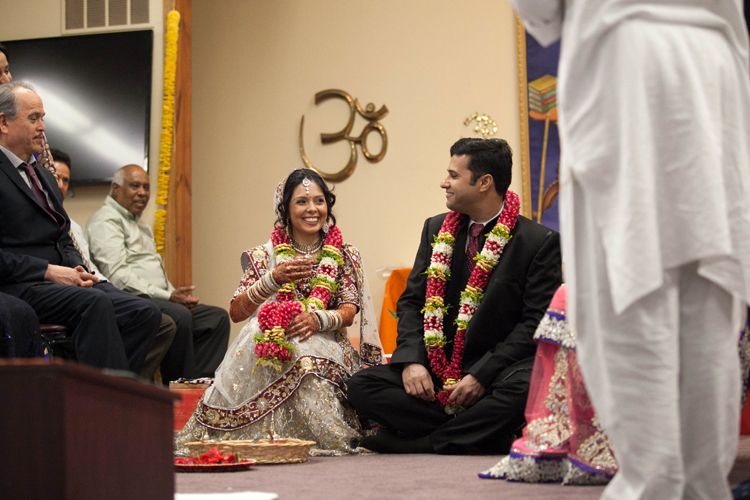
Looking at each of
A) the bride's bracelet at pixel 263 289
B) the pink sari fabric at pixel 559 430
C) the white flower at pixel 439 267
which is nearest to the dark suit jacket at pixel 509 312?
the white flower at pixel 439 267

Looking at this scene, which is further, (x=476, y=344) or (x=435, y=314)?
(x=435, y=314)

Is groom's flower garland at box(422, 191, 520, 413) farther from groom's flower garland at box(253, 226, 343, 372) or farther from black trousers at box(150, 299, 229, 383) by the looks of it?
black trousers at box(150, 299, 229, 383)

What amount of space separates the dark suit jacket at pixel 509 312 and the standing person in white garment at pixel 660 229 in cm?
183

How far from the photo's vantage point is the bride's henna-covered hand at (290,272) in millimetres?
3779

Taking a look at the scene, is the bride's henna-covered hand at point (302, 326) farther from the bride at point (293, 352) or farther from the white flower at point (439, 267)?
the white flower at point (439, 267)

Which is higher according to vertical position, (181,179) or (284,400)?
(181,179)

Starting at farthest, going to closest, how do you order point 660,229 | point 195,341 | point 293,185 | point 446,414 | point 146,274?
point 195,341, point 146,274, point 293,185, point 446,414, point 660,229

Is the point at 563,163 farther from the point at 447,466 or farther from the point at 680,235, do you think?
the point at 447,466

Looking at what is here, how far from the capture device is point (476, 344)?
3.61 metres

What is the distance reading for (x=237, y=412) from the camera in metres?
3.71

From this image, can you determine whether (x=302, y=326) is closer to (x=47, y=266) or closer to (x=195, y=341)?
(x=47, y=266)

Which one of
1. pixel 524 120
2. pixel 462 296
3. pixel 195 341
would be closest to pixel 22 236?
pixel 195 341

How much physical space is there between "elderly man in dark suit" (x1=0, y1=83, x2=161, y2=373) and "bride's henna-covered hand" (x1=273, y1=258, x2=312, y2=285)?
2.61 ft

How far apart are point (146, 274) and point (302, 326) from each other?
2171mm
